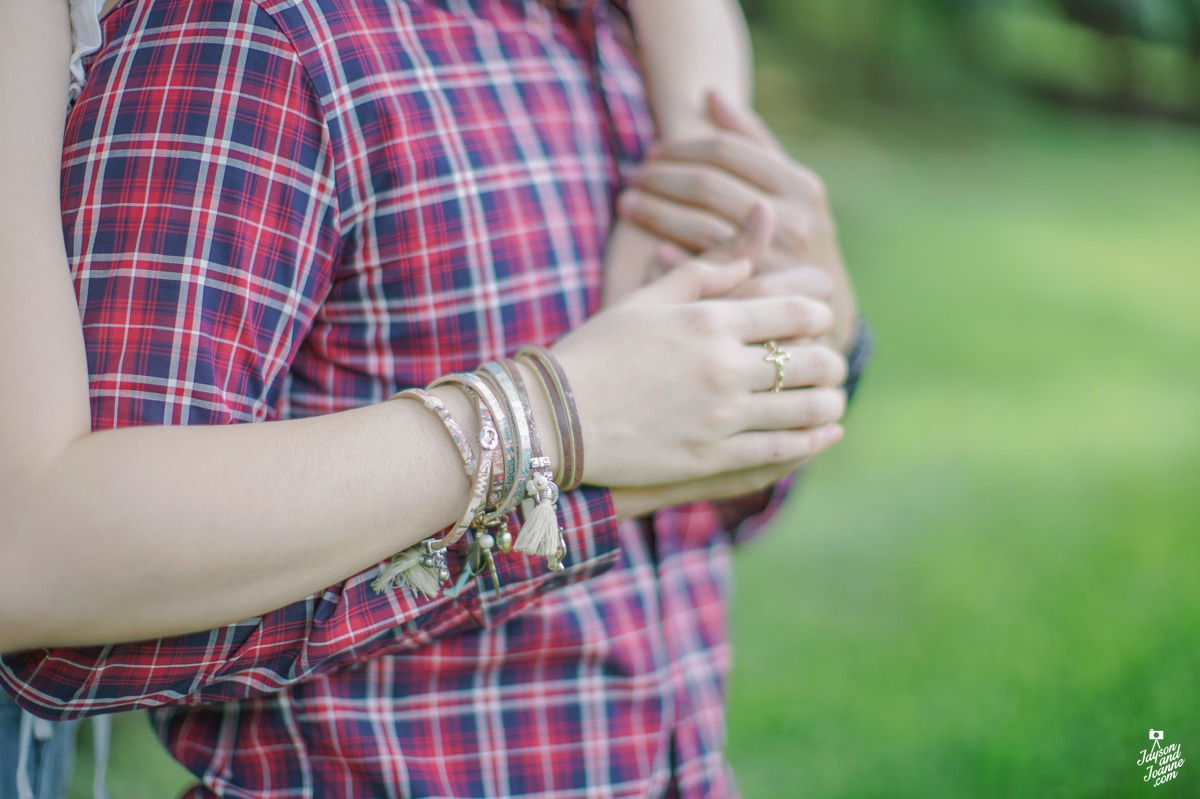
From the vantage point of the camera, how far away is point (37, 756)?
94 cm

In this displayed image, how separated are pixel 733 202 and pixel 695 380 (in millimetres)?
270

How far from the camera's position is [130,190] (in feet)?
2.33

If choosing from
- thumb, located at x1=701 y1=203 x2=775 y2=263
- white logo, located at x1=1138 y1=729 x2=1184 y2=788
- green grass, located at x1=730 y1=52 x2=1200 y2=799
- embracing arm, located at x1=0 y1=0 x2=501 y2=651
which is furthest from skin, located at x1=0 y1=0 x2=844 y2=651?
green grass, located at x1=730 y1=52 x2=1200 y2=799

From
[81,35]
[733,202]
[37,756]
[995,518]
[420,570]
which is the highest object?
[81,35]

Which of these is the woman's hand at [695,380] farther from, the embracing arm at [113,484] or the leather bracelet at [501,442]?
the embracing arm at [113,484]

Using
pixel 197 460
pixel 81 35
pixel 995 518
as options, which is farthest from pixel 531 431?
pixel 995 518

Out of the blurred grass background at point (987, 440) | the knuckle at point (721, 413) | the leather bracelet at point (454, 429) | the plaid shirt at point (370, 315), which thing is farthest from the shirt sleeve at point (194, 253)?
the blurred grass background at point (987, 440)

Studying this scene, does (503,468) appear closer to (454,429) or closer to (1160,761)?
(454,429)

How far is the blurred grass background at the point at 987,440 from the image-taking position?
2.24 metres

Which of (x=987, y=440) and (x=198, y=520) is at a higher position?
(x=198, y=520)

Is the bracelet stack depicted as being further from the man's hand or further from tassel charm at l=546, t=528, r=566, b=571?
the man's hand

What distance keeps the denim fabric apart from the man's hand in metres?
0.80

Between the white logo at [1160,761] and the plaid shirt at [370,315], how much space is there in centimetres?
96

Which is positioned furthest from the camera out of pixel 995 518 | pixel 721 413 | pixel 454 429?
pixel 995 518
